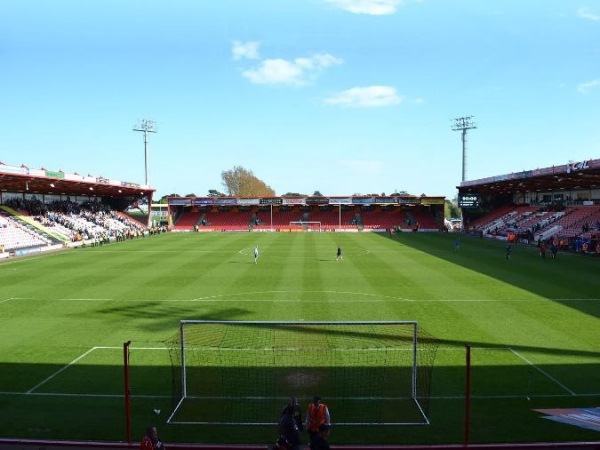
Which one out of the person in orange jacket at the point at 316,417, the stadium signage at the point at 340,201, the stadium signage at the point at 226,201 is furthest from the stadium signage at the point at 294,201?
the person in orange jacket at the point at 316,417

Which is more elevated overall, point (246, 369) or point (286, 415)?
point (286, 415)

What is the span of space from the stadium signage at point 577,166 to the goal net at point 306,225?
4283 cm

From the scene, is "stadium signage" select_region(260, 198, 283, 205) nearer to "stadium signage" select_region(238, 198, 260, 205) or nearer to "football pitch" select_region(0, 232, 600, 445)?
"stadium signage" select_region(238, 198, 260, 205)

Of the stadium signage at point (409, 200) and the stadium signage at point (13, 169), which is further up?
the stadium signage at point (13, 169)

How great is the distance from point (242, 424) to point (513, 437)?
18.4 ft

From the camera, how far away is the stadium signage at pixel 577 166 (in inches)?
1440

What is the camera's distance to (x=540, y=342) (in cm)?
1507

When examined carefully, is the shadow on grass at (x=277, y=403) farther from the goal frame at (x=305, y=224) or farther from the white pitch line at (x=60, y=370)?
the goal frame at (x=305, y=224)

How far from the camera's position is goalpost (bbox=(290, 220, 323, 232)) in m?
77.7

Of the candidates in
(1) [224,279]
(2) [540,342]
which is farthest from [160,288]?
(2) [540,342]

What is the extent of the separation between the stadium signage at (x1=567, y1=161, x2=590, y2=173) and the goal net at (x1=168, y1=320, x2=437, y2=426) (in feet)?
93.3

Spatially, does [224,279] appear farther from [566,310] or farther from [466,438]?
[466,438]

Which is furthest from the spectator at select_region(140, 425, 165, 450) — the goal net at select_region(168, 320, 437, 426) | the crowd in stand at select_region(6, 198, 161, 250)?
the crowd in stand at select_region(6, 198, 161, 250)

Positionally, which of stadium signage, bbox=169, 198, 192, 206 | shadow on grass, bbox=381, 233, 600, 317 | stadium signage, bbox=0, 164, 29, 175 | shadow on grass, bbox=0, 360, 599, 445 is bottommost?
shadow on grass, bbox=0, 360, 599, 445
